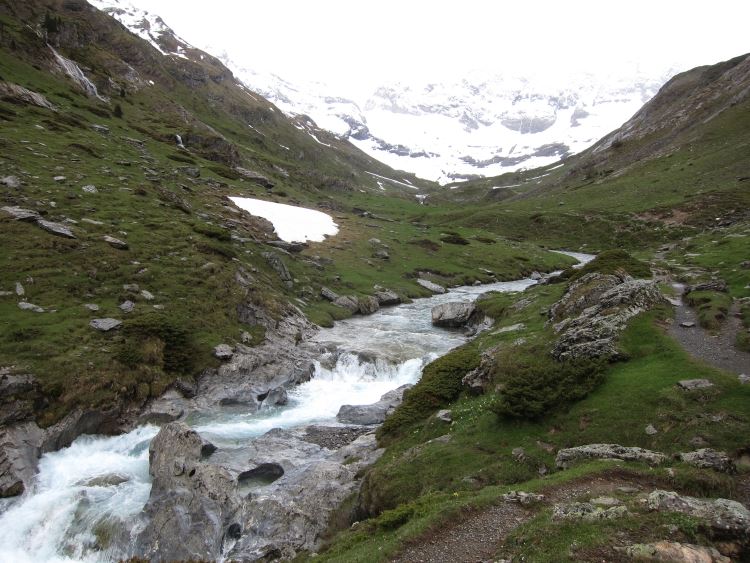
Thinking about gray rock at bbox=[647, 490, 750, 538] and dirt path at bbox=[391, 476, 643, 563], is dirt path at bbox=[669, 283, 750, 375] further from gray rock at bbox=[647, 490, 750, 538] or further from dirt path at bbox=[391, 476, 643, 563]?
dirt path at bbox=[391, 476, 643, 563]

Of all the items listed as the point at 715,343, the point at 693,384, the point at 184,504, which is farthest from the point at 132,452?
the point at 715,343

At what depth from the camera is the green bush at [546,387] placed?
57.1 ft

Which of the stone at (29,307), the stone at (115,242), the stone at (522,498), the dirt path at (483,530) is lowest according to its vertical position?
the dirt path at (483,530)

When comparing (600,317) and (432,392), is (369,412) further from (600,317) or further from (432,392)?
(600,317)

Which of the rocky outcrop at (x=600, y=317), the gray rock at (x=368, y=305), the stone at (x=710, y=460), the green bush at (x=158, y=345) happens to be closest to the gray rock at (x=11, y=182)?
the green bush at (x=158, y=345)

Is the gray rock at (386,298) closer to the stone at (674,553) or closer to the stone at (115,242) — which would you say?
the stone at (115,242)

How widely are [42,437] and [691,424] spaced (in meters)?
27.2

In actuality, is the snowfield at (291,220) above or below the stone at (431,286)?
above

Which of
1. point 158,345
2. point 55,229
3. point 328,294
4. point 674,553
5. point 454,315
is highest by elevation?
point 55,229

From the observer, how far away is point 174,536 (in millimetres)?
16672

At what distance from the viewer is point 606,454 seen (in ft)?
47.0

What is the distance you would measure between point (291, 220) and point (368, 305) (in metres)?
28.3

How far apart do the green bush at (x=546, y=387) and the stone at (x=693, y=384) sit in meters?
2.75

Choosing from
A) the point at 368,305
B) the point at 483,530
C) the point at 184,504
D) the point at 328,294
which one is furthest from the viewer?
the point at 368,305
